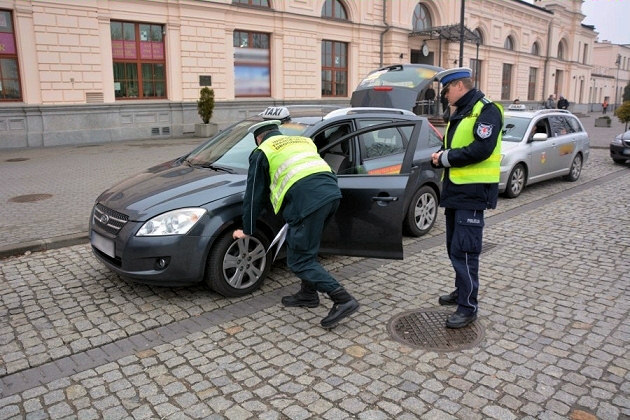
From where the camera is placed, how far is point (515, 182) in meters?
9.39

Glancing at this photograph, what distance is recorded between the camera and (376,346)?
382cm

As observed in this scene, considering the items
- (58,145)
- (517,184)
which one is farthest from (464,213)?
(58,145)

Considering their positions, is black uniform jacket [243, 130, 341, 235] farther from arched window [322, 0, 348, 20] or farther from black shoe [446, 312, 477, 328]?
arched window [322, 0, 348, 20]

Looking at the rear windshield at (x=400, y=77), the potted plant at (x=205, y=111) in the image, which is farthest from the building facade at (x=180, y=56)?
the rear windshield at (x=400, y=77)

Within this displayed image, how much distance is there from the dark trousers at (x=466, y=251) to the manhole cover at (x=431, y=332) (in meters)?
0.19

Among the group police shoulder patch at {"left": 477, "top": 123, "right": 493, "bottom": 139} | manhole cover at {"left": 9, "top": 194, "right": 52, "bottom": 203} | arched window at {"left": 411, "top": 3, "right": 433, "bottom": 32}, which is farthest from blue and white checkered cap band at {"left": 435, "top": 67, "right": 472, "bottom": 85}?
arched window at {"left": 411, "top": 3, "right": 433, "bottom": 32}

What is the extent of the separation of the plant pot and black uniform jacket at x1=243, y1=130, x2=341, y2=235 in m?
16.6

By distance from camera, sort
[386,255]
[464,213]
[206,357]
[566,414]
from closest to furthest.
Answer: [566,414], [206,357], [464,213], [386,255]

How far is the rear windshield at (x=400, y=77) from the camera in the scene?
14688 mm

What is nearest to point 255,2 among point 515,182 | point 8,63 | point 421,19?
point 8,63

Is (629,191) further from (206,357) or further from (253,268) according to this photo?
(206,357)

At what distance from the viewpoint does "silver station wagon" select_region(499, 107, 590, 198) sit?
365 inches

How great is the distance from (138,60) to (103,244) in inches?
651

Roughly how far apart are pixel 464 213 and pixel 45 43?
1727 centimetres
